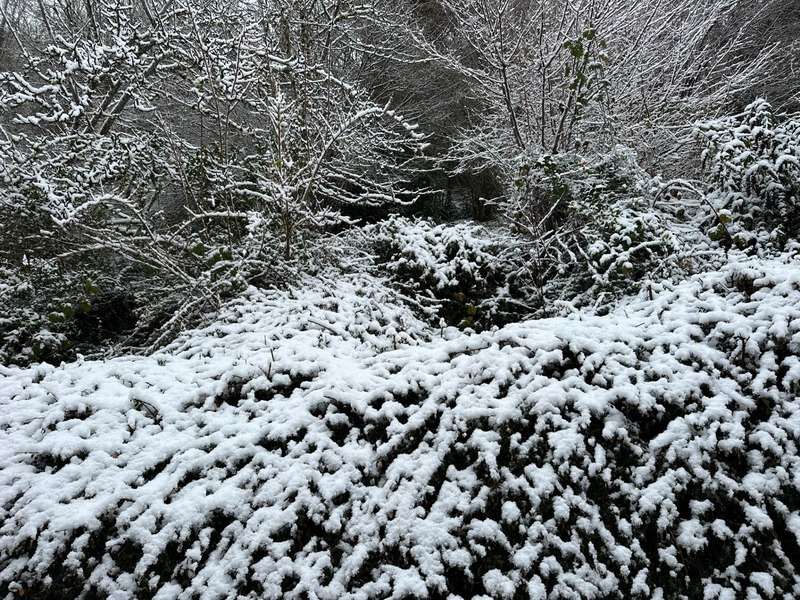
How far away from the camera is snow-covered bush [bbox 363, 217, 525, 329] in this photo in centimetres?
579

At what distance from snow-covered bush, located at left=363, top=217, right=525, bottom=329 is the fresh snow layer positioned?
9.32ft

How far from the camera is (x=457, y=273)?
600cm

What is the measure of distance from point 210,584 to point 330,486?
22.4 inches

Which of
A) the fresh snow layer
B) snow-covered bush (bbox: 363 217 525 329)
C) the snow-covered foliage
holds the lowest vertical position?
the fresh snow layer

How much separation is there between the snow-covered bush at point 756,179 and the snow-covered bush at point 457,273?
7.22 ft

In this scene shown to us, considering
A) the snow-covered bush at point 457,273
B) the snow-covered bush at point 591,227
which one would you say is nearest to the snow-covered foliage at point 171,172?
the snow-covered bush at point 457,273

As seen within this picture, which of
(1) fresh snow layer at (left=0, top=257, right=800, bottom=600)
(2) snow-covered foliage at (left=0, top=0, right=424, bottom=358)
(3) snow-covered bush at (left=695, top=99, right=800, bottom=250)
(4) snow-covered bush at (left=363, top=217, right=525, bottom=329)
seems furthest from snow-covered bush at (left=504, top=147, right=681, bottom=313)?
(1) fresh snow layer at (left=0, top=257, right=800, bottom=600)

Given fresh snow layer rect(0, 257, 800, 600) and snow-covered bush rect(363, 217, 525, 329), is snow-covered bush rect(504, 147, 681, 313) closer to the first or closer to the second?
snow-covered bush rect(363, 217, 525, 329)

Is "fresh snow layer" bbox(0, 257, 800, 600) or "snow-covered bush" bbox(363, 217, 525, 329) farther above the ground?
"snow-covered bush" bbox(363, 217, 525, 329)

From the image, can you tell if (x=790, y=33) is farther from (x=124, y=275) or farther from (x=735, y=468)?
(x=124, y=275)

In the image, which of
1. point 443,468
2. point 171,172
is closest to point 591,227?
point 443,468

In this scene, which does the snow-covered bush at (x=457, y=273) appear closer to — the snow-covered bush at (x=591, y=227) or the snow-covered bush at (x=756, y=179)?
the snow-covered bush at (x=591, y=227)

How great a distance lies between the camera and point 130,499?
7.08 feet

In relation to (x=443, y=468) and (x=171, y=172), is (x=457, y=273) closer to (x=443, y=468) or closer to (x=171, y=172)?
(x=171, y=172)
